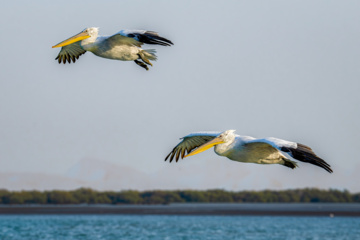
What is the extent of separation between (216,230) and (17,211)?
109ft

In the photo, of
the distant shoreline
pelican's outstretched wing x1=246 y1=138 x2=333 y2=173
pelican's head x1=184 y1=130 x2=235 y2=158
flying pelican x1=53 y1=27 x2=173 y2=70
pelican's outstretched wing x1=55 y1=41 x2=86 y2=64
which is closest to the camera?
pelican's outstretched wing x1=246 y1=138 x2=333 y2=173

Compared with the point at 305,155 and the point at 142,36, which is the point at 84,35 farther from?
the point at 305,155

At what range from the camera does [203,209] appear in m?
78.3

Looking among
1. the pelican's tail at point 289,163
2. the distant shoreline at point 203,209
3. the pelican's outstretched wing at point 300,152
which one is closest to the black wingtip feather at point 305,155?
the pelican's outstretched wing at point 300,152

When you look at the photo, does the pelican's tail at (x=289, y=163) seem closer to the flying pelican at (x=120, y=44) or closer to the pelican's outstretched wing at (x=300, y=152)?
the pelican's outstretched wing at (x=300, y=152)

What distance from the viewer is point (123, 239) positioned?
40.9m

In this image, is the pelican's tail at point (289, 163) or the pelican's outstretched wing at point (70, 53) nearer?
the pelican's tail at point (289, 163)

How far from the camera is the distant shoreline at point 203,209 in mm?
73125

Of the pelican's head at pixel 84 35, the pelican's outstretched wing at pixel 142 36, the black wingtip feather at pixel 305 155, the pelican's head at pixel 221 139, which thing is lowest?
the black wingtip feather at pixel 305 155

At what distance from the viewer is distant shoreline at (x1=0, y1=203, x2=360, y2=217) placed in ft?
240

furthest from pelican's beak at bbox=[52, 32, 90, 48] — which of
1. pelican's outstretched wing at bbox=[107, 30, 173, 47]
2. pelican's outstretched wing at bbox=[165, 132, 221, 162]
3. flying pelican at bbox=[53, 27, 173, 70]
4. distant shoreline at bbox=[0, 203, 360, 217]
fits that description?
distant shoreline at bbox=[0, 203, 360, 217]

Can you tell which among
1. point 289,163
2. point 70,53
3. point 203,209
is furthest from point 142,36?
point 203,209

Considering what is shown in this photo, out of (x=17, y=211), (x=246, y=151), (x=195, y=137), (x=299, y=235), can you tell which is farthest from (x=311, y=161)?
(x=17, y=211)

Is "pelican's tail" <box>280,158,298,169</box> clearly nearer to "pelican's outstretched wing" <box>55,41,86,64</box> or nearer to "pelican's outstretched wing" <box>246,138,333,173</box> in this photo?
"pelican's outstretched wing" <box>246,138,333,173</box>
